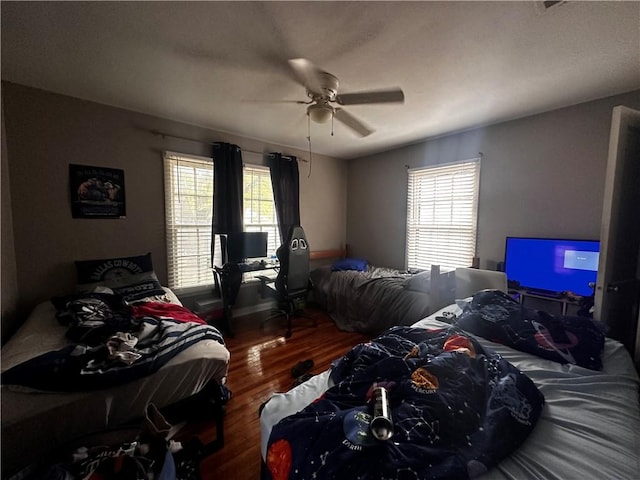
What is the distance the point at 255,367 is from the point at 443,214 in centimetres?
304

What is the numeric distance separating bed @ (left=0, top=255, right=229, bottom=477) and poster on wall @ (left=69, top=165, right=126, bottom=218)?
1169 millimetres

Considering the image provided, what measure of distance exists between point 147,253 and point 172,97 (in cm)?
165

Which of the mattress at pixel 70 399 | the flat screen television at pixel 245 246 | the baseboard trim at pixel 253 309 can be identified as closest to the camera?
the mattress at pixel 70 399

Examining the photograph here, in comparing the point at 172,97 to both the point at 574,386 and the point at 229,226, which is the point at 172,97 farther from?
the point at 574,386

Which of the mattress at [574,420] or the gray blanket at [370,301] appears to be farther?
the gray blanket at [370,301]

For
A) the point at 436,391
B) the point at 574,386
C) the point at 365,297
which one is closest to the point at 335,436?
the point at 436,391

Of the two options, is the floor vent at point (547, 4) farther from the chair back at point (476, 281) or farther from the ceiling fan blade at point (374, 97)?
the chair back at point (476, 281)

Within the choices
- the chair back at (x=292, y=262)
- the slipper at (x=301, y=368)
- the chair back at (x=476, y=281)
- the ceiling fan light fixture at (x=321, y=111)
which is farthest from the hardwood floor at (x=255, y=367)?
the ceiling fan light fixture at (x=321, y=111)

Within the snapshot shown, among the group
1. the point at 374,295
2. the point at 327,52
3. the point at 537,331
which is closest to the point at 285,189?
the point at 374,295

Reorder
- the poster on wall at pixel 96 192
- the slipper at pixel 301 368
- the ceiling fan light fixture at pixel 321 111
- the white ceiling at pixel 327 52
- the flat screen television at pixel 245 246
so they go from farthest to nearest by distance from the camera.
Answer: the flat screen television at pixel 245 246
the poster on wall at pixel 96 192
the slipper at pixel 301 368
the ceiling fan light fixture at pixel 321 111
the white ceiling at pixel 327 52

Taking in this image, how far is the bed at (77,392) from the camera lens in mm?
1075

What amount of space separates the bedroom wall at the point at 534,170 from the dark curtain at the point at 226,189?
94.2 inches

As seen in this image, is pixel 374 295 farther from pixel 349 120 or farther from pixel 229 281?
pixel 349 120

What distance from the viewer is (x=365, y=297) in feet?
10.5
